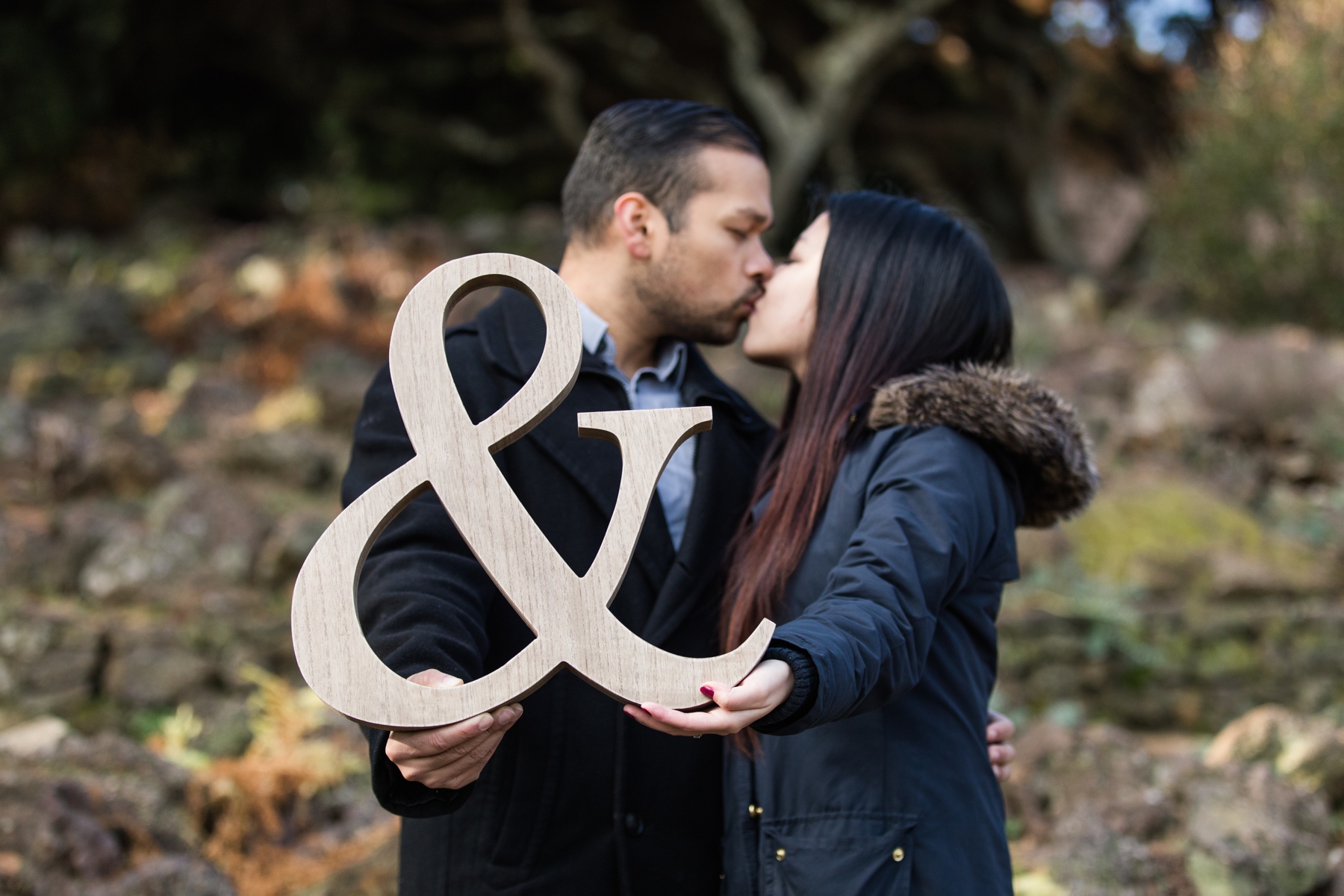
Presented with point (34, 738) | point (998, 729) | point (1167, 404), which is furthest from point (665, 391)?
point (1167, 404)

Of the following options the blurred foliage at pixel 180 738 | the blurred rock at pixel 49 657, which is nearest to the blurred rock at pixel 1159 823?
the blurred foliage at pixel 180 738

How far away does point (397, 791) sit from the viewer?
141 centimetres

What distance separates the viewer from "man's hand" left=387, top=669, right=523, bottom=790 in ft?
4.23

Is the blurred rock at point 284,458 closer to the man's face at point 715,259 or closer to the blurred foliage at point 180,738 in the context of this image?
the blurred foliage at point 180,738

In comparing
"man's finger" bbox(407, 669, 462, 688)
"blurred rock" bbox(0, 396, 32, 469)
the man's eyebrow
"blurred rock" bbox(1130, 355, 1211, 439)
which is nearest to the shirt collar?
the man's eyebrow

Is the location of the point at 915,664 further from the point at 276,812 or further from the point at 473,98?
the point at 473,98

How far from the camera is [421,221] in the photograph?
375 inches

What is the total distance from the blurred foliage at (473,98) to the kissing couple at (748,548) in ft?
25.4

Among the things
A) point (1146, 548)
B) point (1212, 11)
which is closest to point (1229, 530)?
point (1146, 548)

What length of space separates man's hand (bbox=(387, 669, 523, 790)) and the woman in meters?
0.33

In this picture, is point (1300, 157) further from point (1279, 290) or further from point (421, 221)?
point (421, 221)

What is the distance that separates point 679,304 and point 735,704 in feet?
3.23

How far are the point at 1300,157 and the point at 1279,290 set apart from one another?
993 millimetres

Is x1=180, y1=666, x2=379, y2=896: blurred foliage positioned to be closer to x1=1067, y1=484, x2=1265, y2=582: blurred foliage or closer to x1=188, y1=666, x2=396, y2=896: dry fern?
x1=188, y1=666, x2=396, y2=896: dry fern
